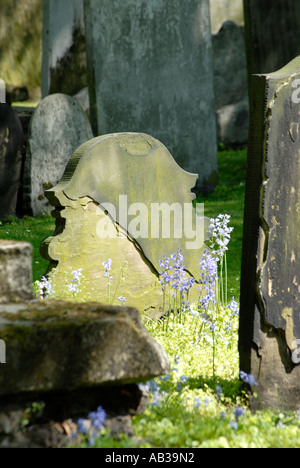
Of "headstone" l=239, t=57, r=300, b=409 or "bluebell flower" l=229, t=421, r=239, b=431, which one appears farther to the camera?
"headstone" l=239, t=57, r=300, b=409

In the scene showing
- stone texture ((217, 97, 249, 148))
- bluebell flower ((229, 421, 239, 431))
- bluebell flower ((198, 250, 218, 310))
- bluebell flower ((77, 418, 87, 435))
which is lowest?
bluebell flower ((229, 421, 239, 431))

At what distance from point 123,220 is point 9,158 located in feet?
11.2

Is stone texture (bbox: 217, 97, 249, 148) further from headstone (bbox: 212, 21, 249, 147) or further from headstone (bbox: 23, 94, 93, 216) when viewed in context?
headstone (bbox: 23, 94, 93, 216)

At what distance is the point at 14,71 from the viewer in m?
15.0

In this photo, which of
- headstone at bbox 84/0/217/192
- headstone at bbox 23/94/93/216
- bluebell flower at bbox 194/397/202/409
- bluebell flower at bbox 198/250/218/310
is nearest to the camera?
bluebell flower at bbox 194/397/202/409

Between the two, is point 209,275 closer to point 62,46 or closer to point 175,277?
point 175,277

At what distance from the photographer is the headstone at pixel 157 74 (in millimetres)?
9031

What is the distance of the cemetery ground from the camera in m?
2.50

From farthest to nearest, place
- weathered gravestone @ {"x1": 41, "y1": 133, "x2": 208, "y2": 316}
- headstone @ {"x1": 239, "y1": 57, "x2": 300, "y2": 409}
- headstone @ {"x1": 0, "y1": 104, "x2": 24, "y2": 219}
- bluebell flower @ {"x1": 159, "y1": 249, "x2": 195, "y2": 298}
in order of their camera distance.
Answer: headstone @ {"x1": 0, "y1": 104, "x2": 24, "y2": 219} < weathered gravestone @ {"x1": 41, "y1": 133, "x2": 208, "y2": 316} < bluebell flower @ {"x1": 159, "y1": 249, "x2": 195, "y2": 298} < headstone @ {"x1": 239, "y1": 57, "x2": 300, "y2": 409}

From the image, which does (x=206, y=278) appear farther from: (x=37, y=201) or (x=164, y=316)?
A: (x=37, y=201)

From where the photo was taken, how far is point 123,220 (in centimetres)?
484

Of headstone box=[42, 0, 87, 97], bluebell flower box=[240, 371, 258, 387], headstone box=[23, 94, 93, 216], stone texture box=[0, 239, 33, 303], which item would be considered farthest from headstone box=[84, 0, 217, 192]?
stone texture box=[0, 239, 33, 303]

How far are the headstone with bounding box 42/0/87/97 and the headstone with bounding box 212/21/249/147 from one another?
113 inches
